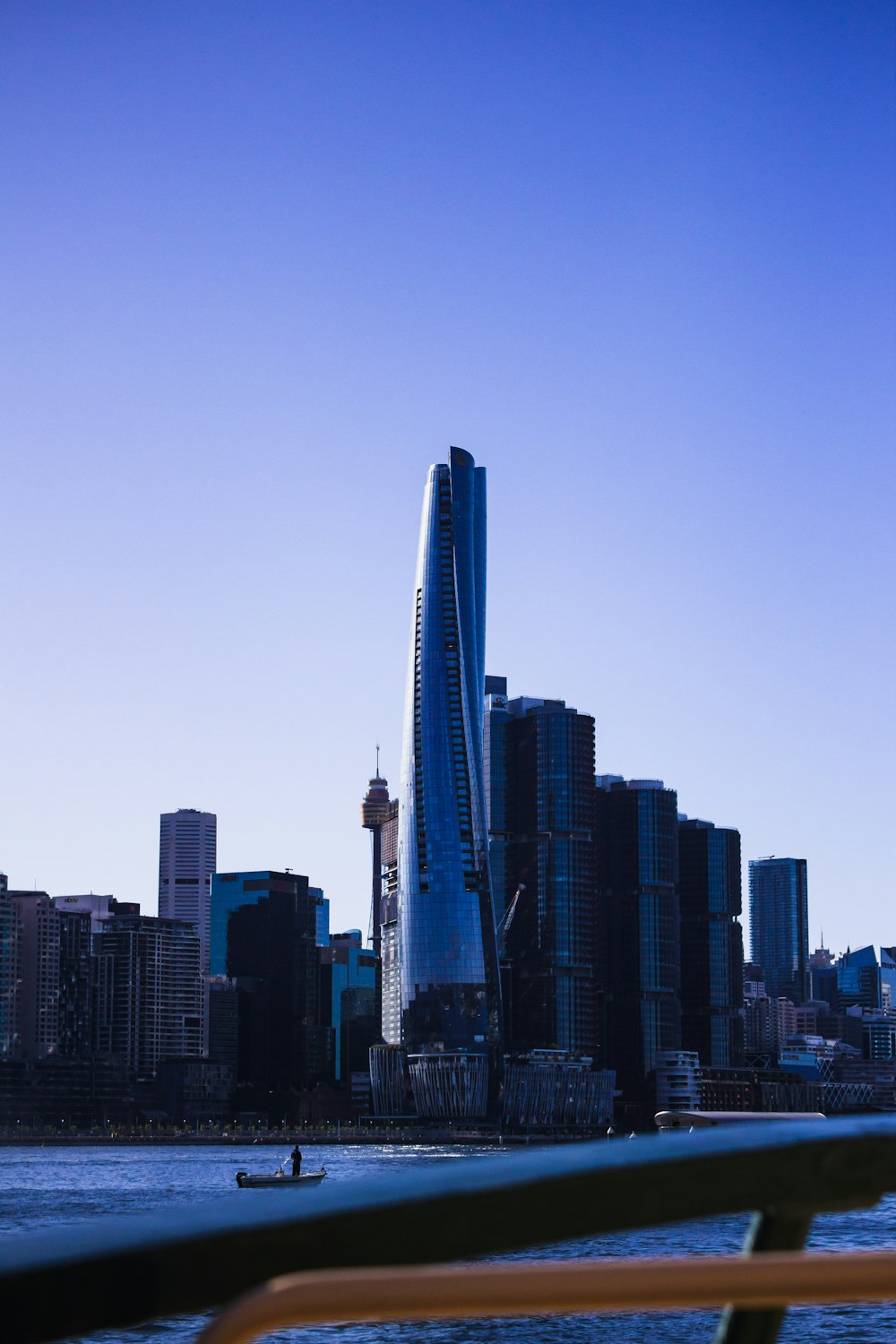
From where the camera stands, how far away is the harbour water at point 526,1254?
36969 mm

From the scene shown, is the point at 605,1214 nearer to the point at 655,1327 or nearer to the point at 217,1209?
the point at 217,1209

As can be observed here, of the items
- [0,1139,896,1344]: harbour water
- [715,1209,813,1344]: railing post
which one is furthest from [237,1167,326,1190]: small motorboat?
[715,1209,813,1344]: railing post

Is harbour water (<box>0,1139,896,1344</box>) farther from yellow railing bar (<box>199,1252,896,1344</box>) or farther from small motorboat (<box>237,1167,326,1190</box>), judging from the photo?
small motorboat (<box>237,1167,326,1190</box>)

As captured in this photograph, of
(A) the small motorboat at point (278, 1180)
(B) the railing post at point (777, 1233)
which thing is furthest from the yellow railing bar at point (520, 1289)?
(A) the small motorboat at point (278, 1180)

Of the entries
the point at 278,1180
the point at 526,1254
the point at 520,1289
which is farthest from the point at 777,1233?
the point at 278,1180

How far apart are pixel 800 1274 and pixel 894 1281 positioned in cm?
15

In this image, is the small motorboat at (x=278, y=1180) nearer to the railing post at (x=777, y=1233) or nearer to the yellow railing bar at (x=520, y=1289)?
the railing post at (x=777, y=1233)

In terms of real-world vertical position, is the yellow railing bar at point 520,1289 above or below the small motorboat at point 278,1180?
above

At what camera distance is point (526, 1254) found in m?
52.3

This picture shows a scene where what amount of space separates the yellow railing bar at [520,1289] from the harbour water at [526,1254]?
0.28 m

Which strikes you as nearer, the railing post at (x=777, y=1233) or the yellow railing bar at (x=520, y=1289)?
the yellow railing bar at (x=520, y=1289)

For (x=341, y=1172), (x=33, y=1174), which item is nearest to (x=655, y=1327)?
(x=341, y=1172)

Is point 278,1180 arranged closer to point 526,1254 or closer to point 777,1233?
point 526,1254

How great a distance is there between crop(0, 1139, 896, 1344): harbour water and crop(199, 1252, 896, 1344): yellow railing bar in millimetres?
280
